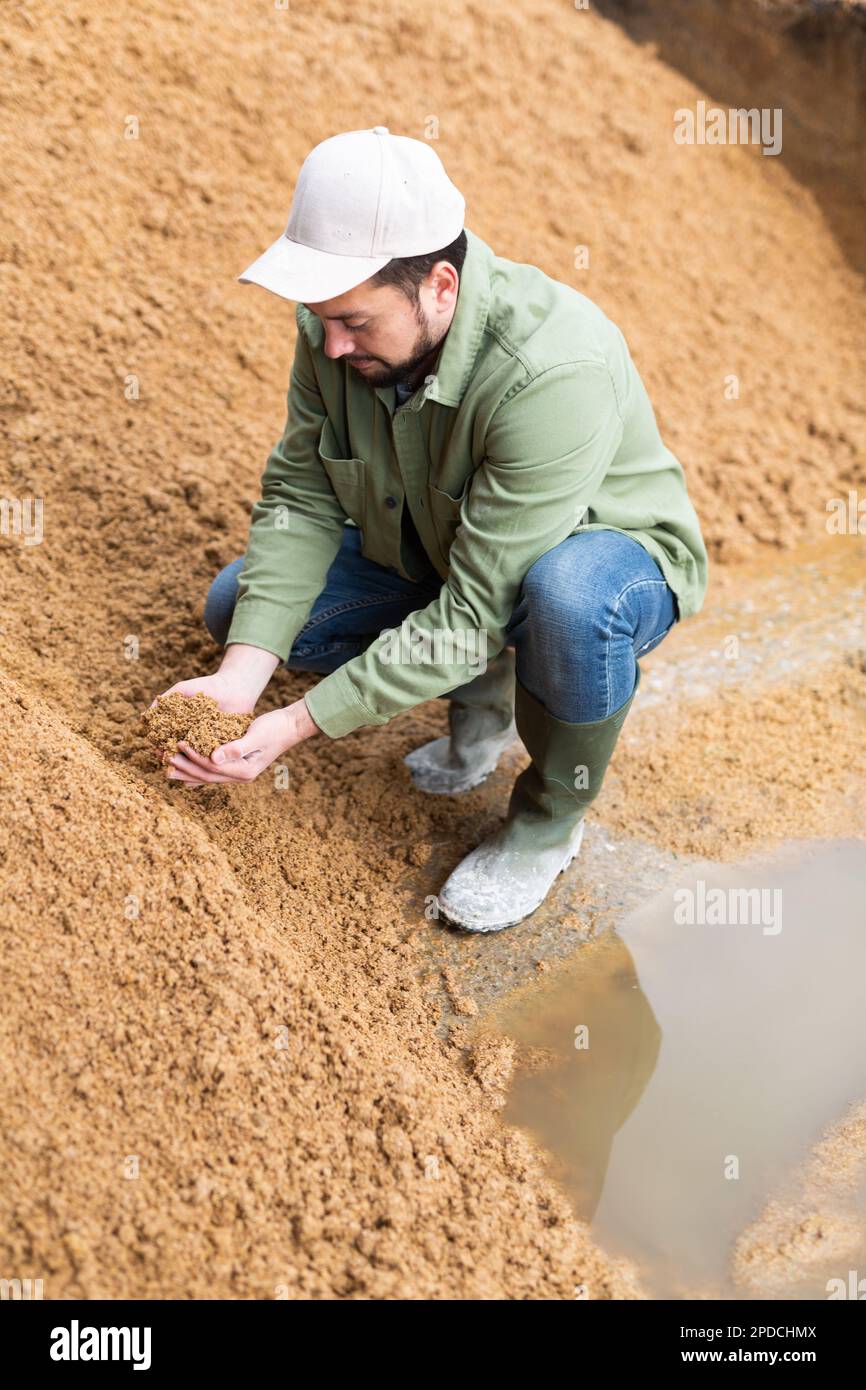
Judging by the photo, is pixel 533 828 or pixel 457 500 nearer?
pixel 457 500

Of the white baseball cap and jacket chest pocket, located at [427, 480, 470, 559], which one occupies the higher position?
the white baseball cap

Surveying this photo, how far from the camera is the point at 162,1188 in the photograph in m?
1.78

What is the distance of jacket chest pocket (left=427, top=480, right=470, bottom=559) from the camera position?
2.29 meters

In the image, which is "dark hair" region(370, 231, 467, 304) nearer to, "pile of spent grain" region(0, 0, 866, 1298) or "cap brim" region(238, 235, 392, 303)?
"cap brim" region(238, 235, 392, 303)

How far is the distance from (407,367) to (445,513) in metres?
0.31

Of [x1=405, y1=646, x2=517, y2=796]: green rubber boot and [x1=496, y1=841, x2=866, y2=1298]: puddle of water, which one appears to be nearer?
[x1=496, y1=841, x2=866, y2=1298]: puddle of water

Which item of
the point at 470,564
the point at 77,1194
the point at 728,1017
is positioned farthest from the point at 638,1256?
the point at 470,564

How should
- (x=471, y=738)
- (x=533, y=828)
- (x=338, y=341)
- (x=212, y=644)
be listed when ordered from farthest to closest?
1. (x=212, y=644)
2. (x=471, y=738)
3. (x=533, y=828)
4. (x=338, y=341)

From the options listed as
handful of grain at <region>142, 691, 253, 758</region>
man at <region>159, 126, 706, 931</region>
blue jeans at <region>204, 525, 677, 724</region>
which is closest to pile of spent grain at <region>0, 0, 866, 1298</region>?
handful of grain at <region>142, 691, 253, 758</region>

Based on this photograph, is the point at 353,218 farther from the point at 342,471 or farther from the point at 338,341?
the point at 342,471

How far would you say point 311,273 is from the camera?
1966 millimetres

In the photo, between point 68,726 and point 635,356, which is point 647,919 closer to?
point 68,726

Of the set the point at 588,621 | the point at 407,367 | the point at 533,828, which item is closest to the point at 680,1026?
the point at 533,828

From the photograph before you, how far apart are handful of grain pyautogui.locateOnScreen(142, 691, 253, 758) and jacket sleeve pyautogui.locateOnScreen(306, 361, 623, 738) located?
0.52 feet
